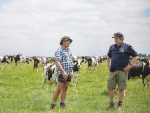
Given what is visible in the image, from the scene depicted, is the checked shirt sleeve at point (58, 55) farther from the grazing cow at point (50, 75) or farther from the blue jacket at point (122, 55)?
the grazing cow at point (50, 75)

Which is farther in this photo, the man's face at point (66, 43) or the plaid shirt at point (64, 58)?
the man's face at point (66, 43)

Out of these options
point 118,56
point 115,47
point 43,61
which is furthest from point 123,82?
point 43,61

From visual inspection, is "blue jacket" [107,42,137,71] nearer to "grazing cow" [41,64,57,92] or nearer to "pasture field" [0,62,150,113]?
"pasture field" [0,62,150,113]

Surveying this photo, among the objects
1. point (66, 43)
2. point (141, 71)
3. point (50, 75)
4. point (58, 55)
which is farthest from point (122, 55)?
point (141, 71)

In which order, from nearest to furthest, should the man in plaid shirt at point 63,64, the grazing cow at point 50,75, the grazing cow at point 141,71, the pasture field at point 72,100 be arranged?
the man in plaid shirt at point 63,64
the pasture field at point 72,100
the grazing cow at point 50,75
the grazing cow at point 141,71

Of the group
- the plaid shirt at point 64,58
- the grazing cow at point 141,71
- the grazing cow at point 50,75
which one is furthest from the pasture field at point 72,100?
the plaid shirt at point 64,58

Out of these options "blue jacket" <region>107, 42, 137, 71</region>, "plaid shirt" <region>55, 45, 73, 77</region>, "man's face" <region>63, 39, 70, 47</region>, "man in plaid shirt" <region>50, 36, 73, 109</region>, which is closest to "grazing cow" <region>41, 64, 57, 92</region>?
"man in plaid shirt" <region>50, 36, 73, 109</region>

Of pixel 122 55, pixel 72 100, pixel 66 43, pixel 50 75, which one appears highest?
pixel 66 43

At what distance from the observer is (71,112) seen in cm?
468

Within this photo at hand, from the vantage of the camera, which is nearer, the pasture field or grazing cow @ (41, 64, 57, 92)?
the pasture field

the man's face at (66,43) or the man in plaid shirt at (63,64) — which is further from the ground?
the man's face at (66,43)

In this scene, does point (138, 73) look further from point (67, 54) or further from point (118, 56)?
point (67, 54)

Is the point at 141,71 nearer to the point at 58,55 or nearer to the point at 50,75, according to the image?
the point at 50,75

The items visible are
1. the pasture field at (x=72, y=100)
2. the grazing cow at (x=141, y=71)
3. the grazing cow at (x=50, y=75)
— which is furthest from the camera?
the grazing cow at (x=141, y=71)
